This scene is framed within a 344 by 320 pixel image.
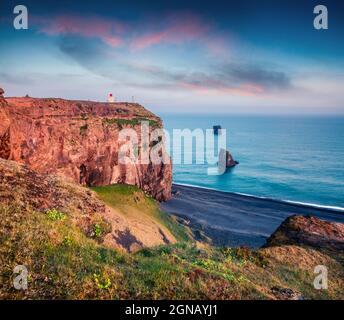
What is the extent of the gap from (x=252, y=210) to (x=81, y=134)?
44.3 meters

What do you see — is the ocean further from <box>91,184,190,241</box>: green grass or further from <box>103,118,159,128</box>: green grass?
<box>91,184,190,241</box>: green grass

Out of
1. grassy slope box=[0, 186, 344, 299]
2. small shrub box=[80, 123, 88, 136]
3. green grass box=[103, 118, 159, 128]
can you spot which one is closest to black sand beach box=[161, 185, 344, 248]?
green grass box=[103, 118, 159, 128]

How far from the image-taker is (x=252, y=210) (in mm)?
77812

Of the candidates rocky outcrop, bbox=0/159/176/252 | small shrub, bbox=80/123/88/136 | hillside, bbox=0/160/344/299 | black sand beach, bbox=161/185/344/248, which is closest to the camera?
hillside, bbox=0/160/344/299

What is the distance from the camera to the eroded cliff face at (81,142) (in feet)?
153

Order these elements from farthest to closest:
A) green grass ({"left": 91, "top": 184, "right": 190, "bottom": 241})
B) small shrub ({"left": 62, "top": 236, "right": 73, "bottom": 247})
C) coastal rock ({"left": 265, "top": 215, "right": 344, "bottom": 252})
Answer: green grass ({"left": 91, "top": 184, "right": 190, "bottom": 241}) < coastal rock ({"left": 265, "top": 215, "right": 344, "bottom": 252}) < small shrub ({"left": 62, "top": 236, "right": 73, "bottom": 247})

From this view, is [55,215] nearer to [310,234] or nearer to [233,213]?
[310,234]

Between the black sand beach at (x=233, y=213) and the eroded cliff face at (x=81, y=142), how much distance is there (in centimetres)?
993

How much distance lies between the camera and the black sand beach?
58.6m

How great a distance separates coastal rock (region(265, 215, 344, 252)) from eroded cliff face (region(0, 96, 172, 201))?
26378mm

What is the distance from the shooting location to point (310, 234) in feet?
81.7

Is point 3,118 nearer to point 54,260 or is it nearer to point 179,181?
point 54,260

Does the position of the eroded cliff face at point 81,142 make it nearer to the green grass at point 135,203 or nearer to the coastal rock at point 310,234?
the green grass at point 135,203

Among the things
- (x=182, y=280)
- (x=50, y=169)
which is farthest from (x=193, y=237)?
(x=182, y=280)
